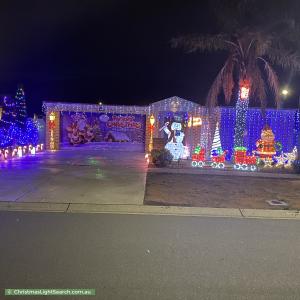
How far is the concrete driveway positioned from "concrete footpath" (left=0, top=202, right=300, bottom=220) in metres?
0.32

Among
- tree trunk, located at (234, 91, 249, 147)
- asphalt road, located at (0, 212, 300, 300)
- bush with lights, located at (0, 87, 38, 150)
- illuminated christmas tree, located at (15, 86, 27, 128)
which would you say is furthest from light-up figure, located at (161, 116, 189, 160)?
asphalt road, located at (0, 212, 300, 300)

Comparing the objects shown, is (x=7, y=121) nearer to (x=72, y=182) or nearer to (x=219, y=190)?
(x=72, y=182)

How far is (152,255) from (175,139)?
508 inches

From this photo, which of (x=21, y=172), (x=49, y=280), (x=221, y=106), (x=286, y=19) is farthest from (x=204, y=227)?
(x=221, y=106)

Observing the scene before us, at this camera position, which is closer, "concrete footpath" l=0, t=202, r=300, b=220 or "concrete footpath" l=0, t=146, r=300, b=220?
"concrete footpath" l=0, t=202, r=300, b=220

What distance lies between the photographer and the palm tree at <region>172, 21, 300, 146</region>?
15.8 m

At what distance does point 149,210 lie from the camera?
8.49 metres

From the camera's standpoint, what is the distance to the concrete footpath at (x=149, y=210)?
8359 mm

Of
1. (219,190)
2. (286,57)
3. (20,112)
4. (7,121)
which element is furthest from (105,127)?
(219,190)

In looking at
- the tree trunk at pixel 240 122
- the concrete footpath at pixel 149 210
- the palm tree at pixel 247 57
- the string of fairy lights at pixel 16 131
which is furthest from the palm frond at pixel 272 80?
the string of fairy lights at pixel 16 131

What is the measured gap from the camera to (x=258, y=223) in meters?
7.71

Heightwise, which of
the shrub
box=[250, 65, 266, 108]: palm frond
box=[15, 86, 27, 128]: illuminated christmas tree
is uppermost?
box=[250, 65, 266, 108]: palm frond

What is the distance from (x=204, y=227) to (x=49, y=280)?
11.2 ft

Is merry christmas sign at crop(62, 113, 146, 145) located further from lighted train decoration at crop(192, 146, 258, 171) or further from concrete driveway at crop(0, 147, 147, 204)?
lighted train decoration at crop(192, 146, 258, 171)
